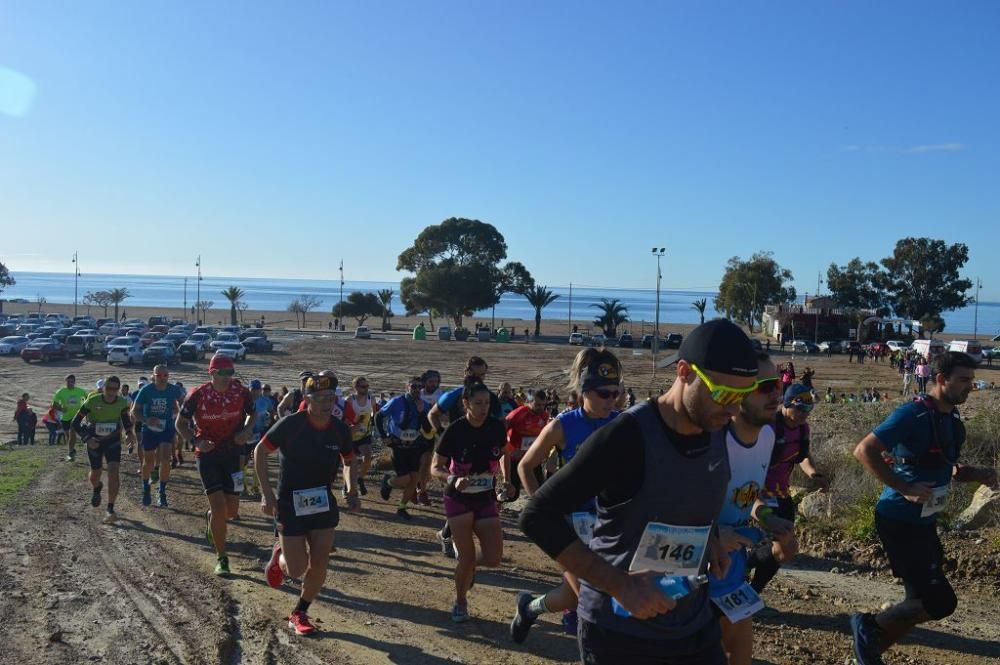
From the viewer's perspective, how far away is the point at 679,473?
9.18 ft

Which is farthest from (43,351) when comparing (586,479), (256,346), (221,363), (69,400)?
(586,479)

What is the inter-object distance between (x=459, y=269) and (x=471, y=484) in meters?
81.1

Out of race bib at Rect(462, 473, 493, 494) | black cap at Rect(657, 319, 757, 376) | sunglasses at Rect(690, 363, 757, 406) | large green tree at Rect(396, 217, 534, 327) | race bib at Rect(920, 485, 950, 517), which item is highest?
large green tree at Rect(396, 217, 534, 327)

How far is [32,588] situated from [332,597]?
2.28 meters

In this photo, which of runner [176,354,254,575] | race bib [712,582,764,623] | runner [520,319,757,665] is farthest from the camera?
runner [176,354,254,575]

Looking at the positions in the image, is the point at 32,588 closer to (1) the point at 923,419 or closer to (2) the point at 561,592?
(2) the point at 561,592

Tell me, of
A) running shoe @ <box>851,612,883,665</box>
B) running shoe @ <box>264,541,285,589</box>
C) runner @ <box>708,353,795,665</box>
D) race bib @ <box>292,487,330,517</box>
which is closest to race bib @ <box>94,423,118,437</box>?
running shoe @ <box>264,541,285,589</box>

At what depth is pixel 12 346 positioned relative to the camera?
55000 mm

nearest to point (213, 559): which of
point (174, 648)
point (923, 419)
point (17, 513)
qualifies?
point (174, 648)

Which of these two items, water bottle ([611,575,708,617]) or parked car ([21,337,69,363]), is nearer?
water bottle ([611,575,708,617])

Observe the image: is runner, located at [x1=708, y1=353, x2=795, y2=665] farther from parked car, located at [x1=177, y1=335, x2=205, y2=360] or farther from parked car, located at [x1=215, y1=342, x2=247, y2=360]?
parked car, located at [x1=177, y1=335, x2=205, y2=360]

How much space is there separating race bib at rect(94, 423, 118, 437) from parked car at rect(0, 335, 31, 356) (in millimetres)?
50963

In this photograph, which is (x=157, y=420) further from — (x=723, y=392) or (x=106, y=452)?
(x=723, y=392)

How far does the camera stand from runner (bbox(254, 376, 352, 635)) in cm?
617
